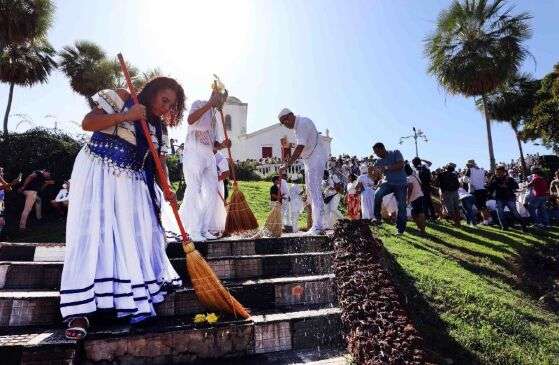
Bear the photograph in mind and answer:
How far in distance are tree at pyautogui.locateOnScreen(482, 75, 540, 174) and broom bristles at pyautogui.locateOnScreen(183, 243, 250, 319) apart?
108 ft

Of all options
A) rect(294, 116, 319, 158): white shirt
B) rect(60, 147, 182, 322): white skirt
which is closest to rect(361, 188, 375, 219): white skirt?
rect(294, 116, 319, 158): white shirt

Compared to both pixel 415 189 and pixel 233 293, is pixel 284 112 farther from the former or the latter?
pixel 415 189

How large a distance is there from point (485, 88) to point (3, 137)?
20265 millimetres

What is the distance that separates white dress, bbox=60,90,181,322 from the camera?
3379 mm

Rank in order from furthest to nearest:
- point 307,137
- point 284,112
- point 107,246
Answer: point 284,112 → point 307,137 → point 107,246

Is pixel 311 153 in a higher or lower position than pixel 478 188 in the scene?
higher

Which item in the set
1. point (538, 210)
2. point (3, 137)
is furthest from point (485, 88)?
point (3, 137)

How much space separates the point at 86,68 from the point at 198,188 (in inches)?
976

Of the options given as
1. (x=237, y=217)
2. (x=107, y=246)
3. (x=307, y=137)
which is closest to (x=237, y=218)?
(x=237, y=217)

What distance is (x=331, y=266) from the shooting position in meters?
5.12

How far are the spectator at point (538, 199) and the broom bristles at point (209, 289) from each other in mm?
12410

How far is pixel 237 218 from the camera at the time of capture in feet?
23.1

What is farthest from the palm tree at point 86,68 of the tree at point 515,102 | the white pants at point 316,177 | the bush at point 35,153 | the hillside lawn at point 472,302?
the tree at point 515,102

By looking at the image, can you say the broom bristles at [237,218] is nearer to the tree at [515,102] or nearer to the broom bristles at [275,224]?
the broom bristles at [275,224]
